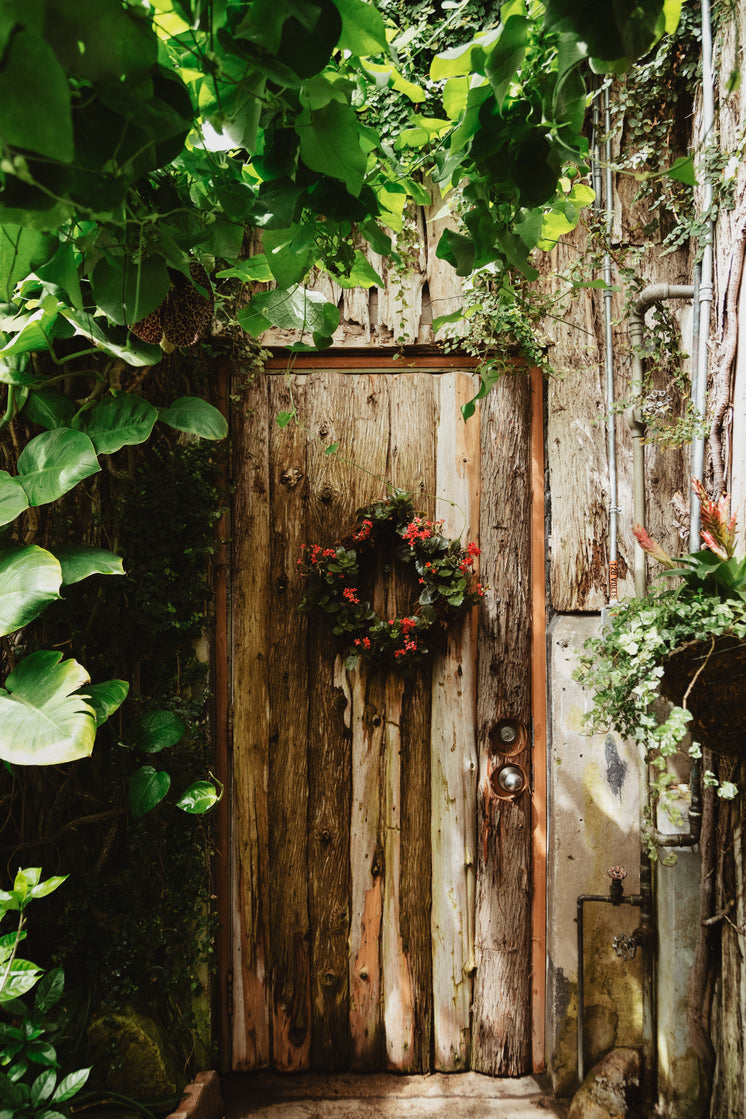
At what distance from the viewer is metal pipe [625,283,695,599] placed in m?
1.70

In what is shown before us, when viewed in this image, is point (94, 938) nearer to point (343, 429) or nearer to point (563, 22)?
point (343, 429)

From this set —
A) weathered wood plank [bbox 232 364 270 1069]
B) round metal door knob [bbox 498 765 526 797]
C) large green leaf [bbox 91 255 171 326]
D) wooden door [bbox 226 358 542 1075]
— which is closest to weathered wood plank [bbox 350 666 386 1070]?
wooden door [bbox 226 358 542 1075]

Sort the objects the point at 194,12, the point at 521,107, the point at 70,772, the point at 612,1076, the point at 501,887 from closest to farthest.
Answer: the point at 194,12 < the point at 521,107 < the point at 70,772 < the point at 612,1076 < the point at 501,887

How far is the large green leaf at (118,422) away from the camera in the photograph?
1149mm

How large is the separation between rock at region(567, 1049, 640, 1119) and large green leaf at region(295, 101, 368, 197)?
223 centimetres

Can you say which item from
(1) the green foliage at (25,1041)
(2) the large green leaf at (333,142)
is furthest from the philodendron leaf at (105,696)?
(2) the large green leaf at (333,142)

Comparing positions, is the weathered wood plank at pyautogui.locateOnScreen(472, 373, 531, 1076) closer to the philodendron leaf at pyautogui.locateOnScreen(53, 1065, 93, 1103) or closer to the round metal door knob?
the round metal door knob

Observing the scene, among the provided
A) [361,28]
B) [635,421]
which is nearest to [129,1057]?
[361,28]

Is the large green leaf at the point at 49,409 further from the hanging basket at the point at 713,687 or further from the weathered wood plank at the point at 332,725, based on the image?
the hanging basket at the point at 713,687

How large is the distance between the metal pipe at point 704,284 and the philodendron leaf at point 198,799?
1.38 metres

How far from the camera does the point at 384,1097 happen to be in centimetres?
179

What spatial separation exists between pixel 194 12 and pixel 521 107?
0.32m

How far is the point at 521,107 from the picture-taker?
23.2 inches

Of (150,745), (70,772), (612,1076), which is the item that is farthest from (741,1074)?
(70,772)
